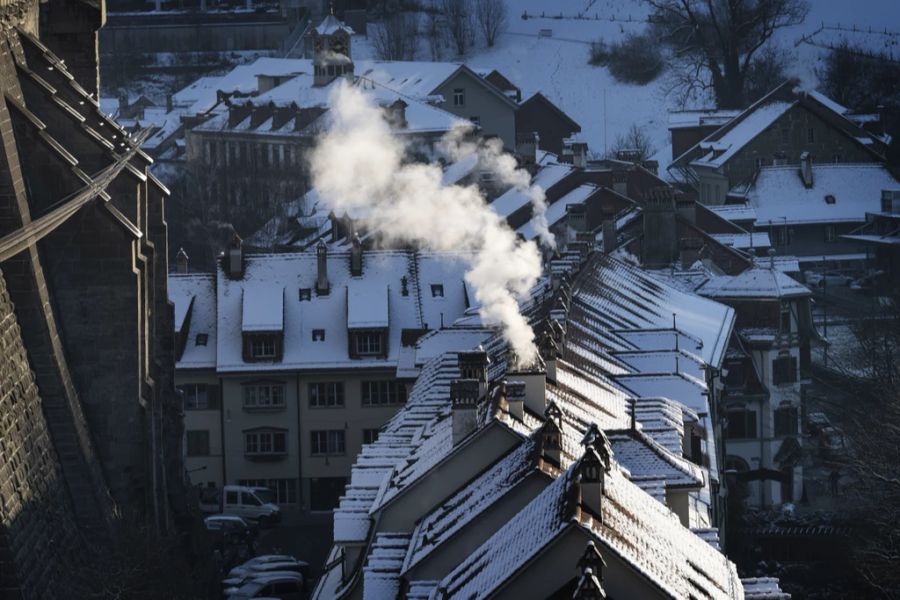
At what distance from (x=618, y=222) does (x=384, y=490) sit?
42036 mm

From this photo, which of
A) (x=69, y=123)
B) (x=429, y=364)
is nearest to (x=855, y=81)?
(x=429, y=364)

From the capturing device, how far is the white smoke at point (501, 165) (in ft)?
271

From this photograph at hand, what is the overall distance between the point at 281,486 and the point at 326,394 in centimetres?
286

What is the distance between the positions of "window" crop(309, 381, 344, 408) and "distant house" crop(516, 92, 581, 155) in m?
64.6

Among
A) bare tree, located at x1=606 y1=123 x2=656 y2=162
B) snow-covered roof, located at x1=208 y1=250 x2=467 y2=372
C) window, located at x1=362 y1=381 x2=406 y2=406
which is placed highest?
bare tree, located at x1=606 y1=123 x2=656 y2=162

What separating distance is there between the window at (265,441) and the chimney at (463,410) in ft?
101

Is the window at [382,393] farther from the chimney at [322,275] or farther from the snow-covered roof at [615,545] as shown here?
the snow-covered roof at [615,545]

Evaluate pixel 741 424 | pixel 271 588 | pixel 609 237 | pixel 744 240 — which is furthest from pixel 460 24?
pixel 271 588

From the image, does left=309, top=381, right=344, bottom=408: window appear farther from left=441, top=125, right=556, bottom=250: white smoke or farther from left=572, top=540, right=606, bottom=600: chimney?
left=572, top=540, right=606, bottom=600: chimney

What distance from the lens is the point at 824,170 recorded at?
114 meters

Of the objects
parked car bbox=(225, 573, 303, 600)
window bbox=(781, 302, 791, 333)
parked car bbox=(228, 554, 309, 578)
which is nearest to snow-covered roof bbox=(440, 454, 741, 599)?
parked car bbox=(225, 573, 303, 600)

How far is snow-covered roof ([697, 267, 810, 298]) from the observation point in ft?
234

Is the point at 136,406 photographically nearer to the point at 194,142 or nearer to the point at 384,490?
the point at 384,490

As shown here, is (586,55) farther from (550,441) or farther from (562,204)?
(550,441)
